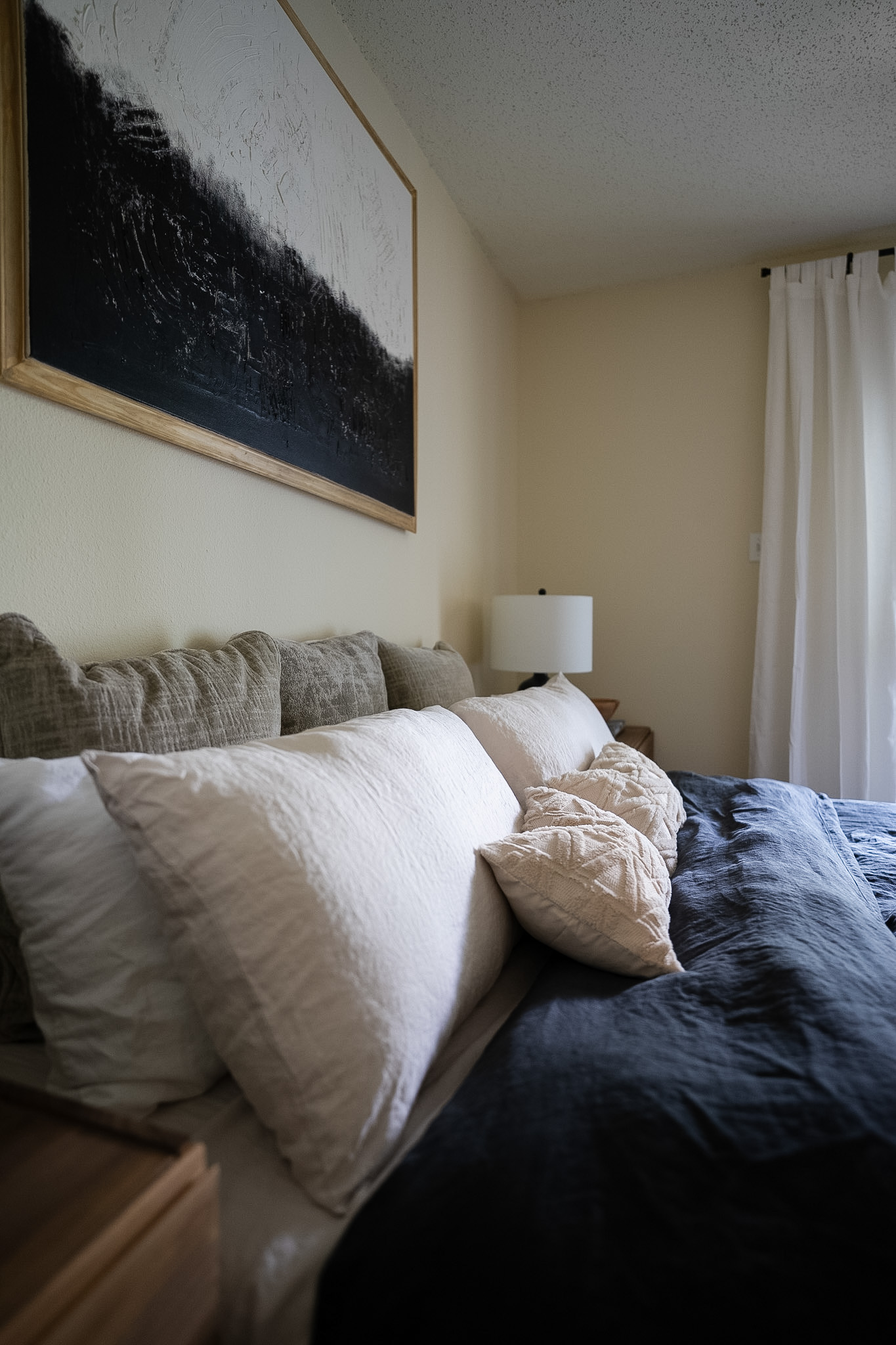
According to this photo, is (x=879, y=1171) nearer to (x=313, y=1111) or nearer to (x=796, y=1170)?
(x=796, y=1170)

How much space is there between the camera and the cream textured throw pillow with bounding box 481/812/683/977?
3.12 ft

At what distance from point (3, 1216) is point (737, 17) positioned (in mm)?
2634

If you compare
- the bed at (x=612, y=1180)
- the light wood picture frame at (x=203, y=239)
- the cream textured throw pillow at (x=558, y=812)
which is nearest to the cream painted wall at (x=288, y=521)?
the light wood picture frame at (x=203, y=239)

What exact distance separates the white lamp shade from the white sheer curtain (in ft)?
2.74

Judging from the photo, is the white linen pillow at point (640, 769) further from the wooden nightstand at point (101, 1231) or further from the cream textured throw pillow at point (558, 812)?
the wooden nightstand at point (101, 1231)

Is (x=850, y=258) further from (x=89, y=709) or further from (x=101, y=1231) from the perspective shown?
(x=101, y=1231)

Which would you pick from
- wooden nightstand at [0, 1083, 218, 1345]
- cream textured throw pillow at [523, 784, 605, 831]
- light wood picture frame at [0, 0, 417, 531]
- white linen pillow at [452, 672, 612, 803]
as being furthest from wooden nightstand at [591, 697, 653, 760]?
wooden nightstand at [0, 1083, 218, 1345]

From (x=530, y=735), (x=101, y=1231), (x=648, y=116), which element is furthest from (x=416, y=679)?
(x=648, y=116)

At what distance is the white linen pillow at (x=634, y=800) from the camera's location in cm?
135

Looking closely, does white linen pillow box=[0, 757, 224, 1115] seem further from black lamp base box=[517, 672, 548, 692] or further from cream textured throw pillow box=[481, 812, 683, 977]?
black lamp base box=[517, 672, 548, 692]

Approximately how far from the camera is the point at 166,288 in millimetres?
1277

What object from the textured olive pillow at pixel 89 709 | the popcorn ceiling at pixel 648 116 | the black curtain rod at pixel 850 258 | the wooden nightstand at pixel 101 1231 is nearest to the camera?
the wooden nightstand at pixel 101 1231

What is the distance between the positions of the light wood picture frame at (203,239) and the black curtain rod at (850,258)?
172cm

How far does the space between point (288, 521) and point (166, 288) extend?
540 millimetres
